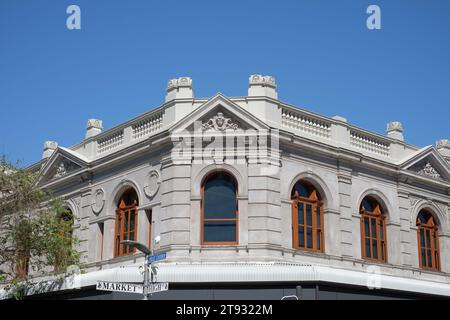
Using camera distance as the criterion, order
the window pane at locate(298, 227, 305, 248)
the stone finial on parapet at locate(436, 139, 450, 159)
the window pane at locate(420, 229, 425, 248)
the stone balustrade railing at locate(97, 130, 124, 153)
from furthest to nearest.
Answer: the stone finial on parapet at locate(436, 139, 450, 159), the window pane at locate(420, 229, 425, 248), the stone balustrade railing at locate(97, 130, 124, 153), the window pane at locate(298, 227, 305, 248)

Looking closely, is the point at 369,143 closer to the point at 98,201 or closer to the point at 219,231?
the point at 219,231

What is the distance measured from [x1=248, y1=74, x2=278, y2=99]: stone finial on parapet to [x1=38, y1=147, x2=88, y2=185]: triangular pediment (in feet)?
26.1

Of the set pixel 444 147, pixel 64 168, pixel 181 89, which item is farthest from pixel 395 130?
pixel 64 168

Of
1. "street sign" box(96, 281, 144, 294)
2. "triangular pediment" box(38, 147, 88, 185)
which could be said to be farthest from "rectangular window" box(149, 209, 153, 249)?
"street sign" box(96, 281, 144, 294)

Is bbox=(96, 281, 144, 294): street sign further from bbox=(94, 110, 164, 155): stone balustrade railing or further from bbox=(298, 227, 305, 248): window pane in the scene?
bbox=(94, 110, 164, 155): stone balustrade railing

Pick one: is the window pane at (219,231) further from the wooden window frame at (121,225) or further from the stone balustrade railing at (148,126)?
the stone balustrade railing at (148,126)

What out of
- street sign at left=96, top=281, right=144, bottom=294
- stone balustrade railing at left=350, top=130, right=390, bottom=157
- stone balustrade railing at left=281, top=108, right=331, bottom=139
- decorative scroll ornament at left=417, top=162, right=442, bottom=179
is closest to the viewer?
street sign at left=96, top=281, right=144, bottom=294

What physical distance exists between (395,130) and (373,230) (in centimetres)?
491

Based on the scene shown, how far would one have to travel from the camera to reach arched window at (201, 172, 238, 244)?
25922 mm

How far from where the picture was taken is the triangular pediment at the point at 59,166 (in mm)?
30922

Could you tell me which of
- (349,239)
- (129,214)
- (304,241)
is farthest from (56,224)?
(349,239)

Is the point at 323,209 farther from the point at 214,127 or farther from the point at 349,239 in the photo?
the point at 214,127

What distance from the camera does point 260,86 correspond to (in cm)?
2728

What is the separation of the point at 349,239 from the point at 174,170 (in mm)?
7023
